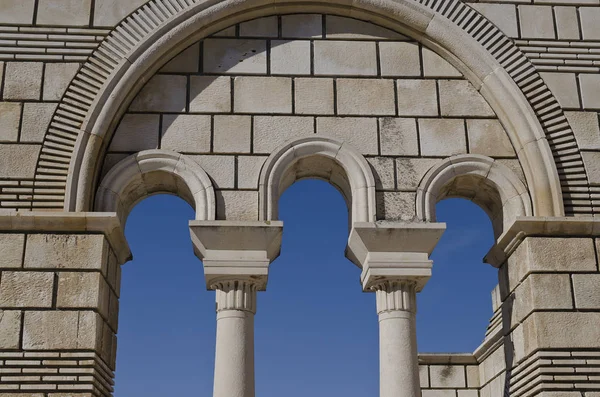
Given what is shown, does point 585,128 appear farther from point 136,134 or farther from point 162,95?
point 136,134

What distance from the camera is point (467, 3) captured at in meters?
15.6

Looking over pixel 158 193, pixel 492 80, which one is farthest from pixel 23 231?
pixel 492 80

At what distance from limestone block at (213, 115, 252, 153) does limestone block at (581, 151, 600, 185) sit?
17.2 ft

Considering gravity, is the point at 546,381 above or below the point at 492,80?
below

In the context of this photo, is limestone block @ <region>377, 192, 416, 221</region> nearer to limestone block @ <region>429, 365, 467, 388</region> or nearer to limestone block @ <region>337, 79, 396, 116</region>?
limestone block @ <region>337, 79, 396, 116</region>

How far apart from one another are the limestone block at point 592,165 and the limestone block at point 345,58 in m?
3.58

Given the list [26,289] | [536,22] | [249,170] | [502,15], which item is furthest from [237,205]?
[536,22]

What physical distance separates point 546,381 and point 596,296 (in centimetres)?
150

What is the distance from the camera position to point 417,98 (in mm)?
15117

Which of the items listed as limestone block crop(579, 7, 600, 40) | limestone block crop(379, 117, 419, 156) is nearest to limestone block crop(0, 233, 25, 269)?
limestone block crop(379, 117, 419, 156)

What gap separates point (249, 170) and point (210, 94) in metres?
1.47

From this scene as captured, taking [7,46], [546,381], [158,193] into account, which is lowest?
[546,381]

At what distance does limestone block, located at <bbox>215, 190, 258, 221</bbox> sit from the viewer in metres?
14.2

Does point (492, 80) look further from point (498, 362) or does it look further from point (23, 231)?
point (23, 231)
